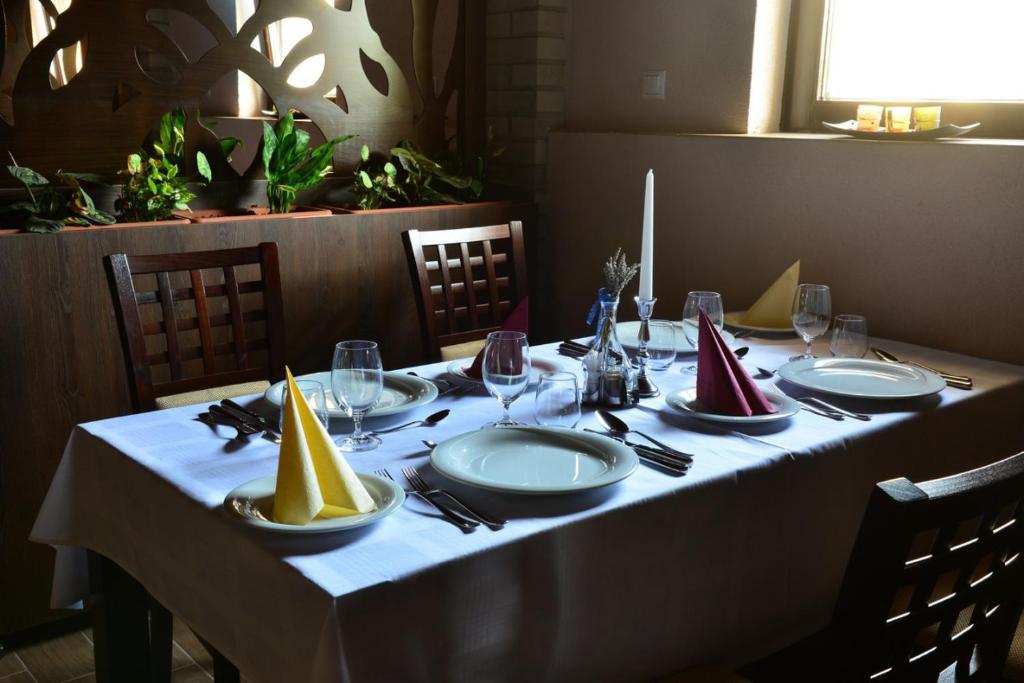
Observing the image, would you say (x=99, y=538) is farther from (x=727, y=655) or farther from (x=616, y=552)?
(x=727, y=655)

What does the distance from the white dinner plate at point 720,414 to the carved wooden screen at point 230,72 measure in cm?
158

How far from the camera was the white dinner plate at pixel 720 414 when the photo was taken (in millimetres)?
1467

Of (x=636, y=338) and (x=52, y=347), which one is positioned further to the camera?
(x=52, y=347)

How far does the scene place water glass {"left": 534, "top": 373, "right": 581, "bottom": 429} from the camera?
4.30 ft

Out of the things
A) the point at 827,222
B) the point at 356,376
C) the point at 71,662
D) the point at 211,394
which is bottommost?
the point at 71,662

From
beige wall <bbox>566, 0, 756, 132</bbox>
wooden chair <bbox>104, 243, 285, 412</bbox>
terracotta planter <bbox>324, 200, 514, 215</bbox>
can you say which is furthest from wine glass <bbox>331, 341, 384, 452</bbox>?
beige wall <bbox>566, 0, 756, 132</bbox>

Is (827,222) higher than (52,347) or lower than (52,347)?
higher

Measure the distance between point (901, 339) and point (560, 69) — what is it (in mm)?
1387

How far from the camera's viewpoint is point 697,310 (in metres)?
1.81

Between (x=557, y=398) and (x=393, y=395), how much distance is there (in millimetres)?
387

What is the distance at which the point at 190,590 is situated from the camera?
119 centimetres

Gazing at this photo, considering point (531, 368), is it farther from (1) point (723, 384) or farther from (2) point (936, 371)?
(2) point (936, 371)

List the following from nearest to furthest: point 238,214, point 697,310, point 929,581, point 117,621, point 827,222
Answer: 1. point 929,581
2. point 117,621
3. point 697,310
4. point 827,222
5. point 238,214

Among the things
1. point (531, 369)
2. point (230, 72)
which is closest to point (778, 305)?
point (531, 369)
